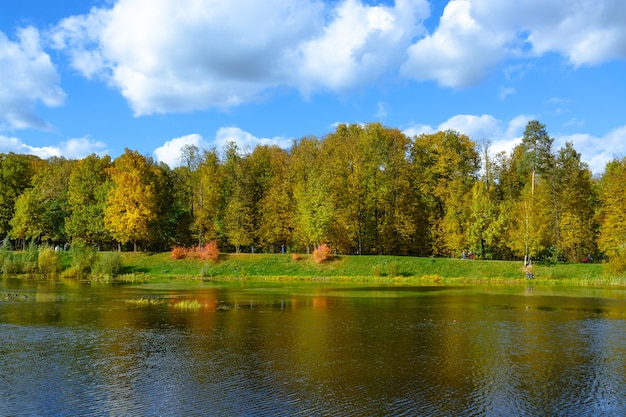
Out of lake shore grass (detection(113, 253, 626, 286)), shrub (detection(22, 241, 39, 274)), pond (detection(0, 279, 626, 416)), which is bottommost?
pond (detection(0, 279, 626, 416))

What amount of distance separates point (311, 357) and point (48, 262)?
52.0 meters

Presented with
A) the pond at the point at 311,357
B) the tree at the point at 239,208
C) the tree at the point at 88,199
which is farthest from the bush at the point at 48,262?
the pond at the point at 311,357

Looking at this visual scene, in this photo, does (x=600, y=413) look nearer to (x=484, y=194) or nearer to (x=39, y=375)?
(x=39, y=375)

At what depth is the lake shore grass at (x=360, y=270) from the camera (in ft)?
190

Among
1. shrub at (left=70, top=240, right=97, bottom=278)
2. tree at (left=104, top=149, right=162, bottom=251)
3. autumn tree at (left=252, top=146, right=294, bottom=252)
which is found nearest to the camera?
shrub at (left=70, top=240, right=97, bottom=278)

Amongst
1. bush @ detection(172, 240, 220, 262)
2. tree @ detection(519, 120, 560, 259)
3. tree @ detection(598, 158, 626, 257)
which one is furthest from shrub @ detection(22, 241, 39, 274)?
tree @ detection(598, 158, 626, 257)

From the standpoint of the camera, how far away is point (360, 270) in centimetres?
6241

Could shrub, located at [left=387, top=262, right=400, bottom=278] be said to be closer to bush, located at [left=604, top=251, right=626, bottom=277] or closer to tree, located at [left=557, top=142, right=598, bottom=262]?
tree, located at [left=557, top=142, right=598, bottom=262]

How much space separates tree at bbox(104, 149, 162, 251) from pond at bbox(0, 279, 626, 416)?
2930 cm

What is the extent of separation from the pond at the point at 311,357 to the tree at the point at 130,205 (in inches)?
1154

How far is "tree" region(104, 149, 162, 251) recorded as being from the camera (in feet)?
227

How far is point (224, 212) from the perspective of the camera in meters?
74.4

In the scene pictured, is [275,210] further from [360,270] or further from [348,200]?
[360,270]

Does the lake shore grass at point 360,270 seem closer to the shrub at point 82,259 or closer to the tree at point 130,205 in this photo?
the tree at point 130,205
